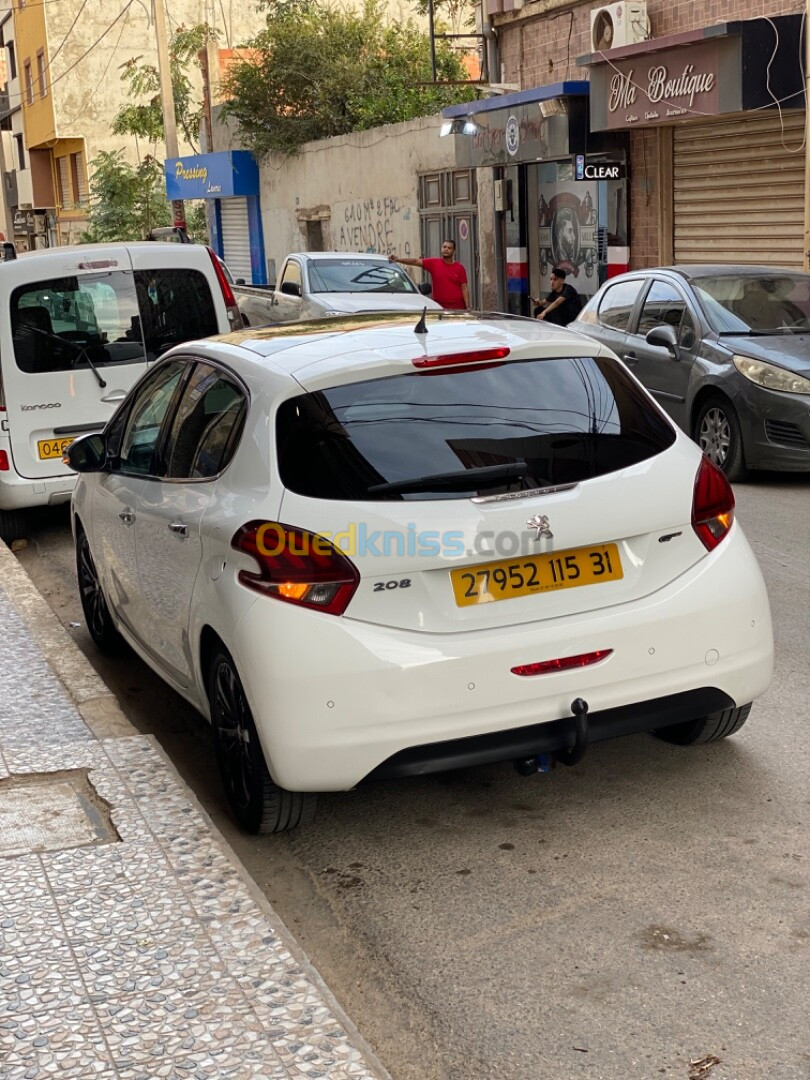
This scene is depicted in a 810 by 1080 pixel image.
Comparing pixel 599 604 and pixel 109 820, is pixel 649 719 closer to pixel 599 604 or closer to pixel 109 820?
pixel 599 604

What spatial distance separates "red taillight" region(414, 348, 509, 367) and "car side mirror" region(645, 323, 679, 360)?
647 cm

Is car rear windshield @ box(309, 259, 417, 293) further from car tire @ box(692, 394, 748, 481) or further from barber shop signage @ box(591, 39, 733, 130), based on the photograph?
→ car tire @ box(692, 394, 748, 481)

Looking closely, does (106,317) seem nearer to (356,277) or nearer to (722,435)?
(722,435)

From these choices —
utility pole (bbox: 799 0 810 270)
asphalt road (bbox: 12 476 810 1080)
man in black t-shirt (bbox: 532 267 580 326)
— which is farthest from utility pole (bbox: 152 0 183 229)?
asphalt road (bbox: 12 476 810 1080)

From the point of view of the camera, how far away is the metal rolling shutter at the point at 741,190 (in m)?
17.5

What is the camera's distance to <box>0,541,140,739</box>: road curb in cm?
556

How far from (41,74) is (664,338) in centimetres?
4692

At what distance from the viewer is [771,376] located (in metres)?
10.3

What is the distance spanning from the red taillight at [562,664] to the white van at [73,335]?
588 centimetres

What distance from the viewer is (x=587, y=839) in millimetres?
4484

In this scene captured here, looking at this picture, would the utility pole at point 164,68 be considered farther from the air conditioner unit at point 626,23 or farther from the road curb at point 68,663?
the road curb at point 68,663

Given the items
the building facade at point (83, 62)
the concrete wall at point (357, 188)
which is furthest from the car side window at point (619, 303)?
the building facade at point (83, 62)

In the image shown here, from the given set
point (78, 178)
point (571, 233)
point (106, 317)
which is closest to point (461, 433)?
point (106, 317)

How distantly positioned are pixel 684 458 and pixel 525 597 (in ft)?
2.61
